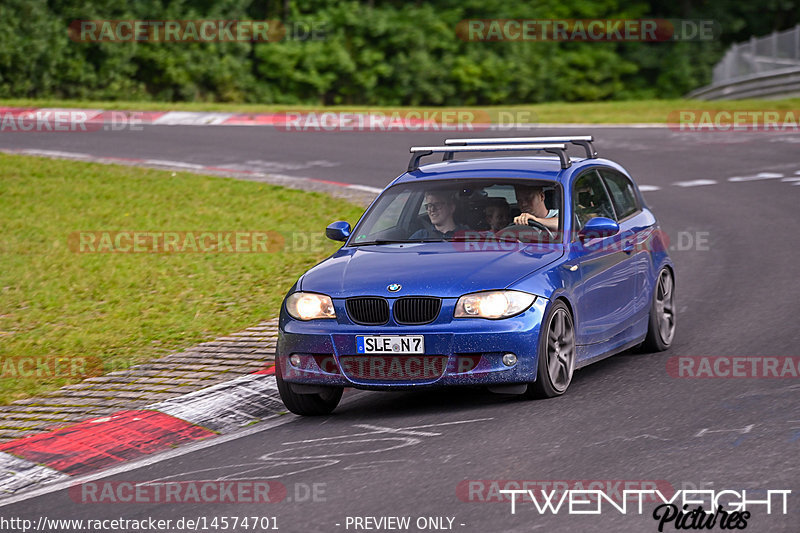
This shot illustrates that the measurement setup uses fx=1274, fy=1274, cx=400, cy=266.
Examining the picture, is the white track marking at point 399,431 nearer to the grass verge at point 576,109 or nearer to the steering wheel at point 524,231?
the steering wheel at point 524,231

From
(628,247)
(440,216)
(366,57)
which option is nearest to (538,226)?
(440,216)

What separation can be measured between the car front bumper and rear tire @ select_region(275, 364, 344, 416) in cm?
29

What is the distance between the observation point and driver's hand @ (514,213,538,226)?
891 cm

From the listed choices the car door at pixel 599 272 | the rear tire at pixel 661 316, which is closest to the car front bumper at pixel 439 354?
the car door at pixel 599 272

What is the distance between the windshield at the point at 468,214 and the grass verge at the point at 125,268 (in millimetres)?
2260

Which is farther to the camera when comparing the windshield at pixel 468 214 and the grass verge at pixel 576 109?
the grass verge at pixel 576 109

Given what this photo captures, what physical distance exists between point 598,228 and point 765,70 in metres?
31.2

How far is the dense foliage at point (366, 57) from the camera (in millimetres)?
43000

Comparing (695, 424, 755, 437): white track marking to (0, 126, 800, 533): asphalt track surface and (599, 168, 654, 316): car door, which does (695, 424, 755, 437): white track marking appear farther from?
(599, 168, 654, 316): car door

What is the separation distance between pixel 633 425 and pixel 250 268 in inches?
270

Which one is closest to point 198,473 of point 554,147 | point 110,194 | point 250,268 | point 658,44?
point 554,147

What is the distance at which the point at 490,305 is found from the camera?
7.83m

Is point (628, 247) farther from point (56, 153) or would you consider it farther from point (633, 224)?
point (56, 153)

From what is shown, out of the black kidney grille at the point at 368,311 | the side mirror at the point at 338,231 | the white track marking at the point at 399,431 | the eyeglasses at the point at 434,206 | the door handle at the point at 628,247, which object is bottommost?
the white track marking at the point at 399,431
